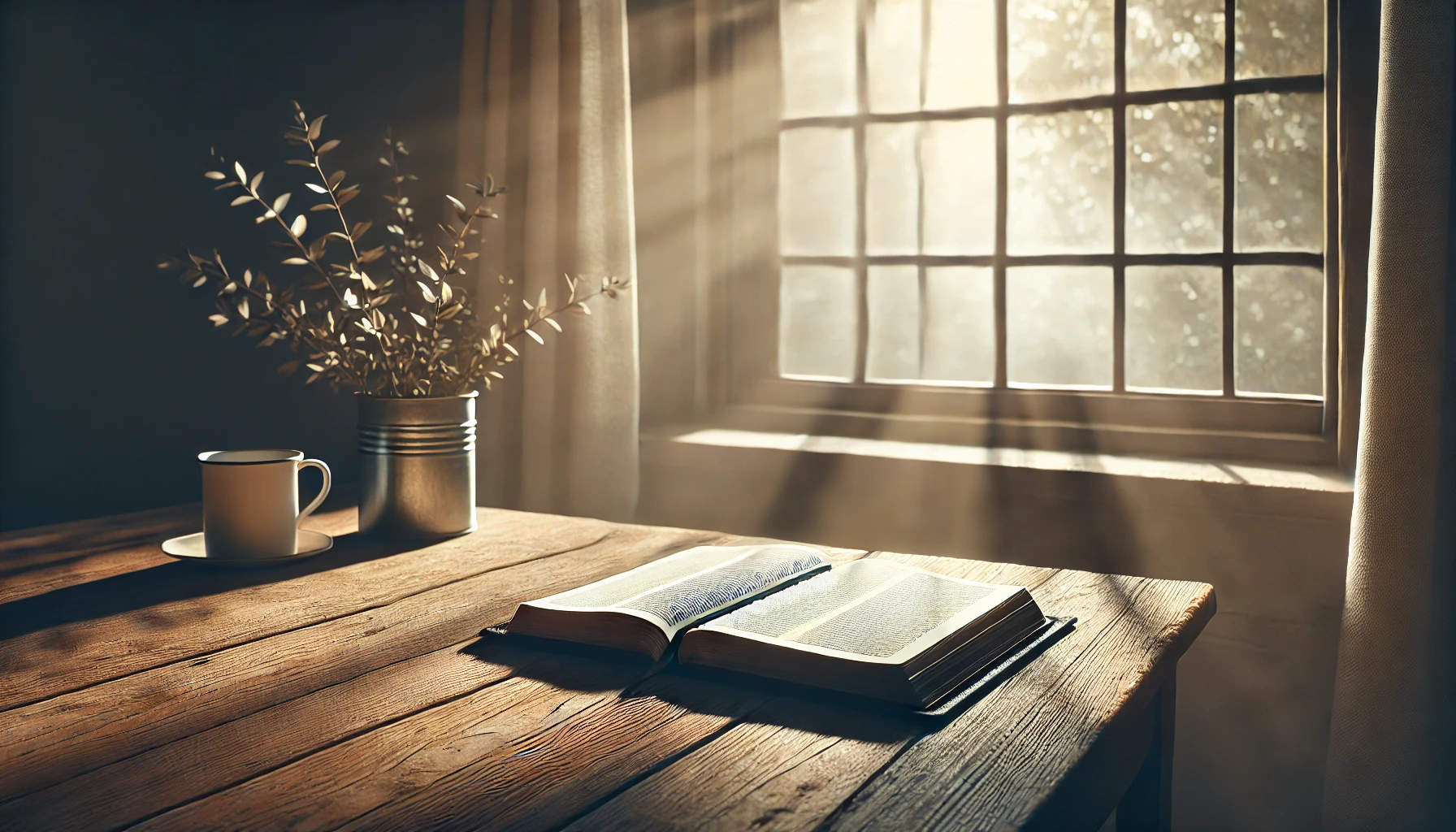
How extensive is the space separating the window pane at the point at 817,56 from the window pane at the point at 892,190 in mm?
107

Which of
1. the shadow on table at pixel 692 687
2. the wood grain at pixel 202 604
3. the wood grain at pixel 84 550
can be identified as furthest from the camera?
the wood grain at pixel 84 550

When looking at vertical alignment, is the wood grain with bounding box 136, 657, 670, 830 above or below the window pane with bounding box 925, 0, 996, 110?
below

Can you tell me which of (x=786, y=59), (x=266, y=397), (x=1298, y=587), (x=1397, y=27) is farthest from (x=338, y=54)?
(x=1298, y=587)

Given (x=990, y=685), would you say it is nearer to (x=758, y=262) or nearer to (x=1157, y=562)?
(x=1157, y=562)

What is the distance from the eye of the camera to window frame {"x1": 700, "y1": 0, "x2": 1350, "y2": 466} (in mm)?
1831

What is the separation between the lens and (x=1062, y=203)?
214cm

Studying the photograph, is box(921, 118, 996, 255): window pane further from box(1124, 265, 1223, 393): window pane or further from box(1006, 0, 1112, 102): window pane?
box(1124, 265, 1223, 393): window pane

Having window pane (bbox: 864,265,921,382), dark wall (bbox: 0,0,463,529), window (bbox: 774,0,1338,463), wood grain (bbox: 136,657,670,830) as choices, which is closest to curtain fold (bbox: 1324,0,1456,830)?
window (bbox: 774,0,1338,463)

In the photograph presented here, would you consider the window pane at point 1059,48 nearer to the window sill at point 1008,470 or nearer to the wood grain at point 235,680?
the window sill at point 1008,470

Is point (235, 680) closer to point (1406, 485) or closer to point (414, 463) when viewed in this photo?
point (414, 463)

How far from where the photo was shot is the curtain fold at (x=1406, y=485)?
4.51 feet

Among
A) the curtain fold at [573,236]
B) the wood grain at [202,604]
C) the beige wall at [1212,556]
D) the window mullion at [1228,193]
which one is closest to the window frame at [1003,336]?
the window mullion at [1228,193]

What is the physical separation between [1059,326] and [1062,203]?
0.25 m

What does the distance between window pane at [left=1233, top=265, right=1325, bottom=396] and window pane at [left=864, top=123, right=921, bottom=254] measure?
2.21 feet
